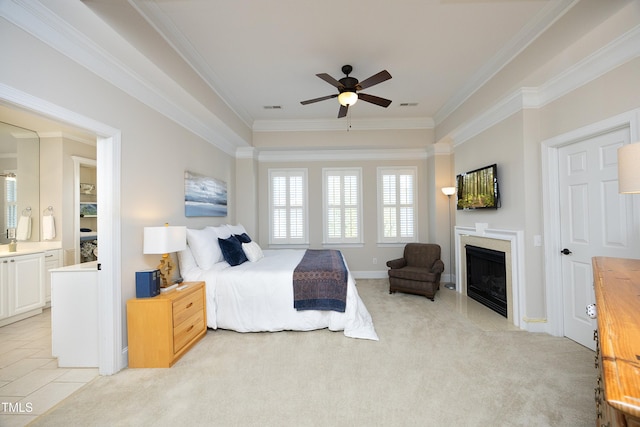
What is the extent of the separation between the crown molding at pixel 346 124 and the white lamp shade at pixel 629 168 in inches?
153

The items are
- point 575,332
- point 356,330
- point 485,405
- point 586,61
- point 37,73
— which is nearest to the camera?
point 37,73

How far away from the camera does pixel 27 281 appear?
Answer: 11.3 feet

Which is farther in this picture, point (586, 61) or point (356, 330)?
point (356, 330)

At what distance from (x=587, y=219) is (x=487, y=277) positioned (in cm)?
150

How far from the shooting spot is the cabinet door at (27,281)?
10.9ft

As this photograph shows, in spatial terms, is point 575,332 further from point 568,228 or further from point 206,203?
point 206,203

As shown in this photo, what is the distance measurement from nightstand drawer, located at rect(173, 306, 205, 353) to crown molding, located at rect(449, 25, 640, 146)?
4303 mm

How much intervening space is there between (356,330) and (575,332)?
224cm

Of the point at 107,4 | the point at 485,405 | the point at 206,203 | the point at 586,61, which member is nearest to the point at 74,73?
the point at 107,4

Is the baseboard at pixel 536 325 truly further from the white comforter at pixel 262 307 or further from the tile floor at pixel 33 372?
the white comforter at pixel 262 307

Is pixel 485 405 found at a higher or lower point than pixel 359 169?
lower

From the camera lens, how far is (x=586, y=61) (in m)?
2.35

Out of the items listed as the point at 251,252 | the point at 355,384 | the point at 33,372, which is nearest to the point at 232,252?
the point at 251,252

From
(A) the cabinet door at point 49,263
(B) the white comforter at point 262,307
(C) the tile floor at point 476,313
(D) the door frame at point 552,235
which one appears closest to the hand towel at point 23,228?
(A) the cabinet door at point 49,263
